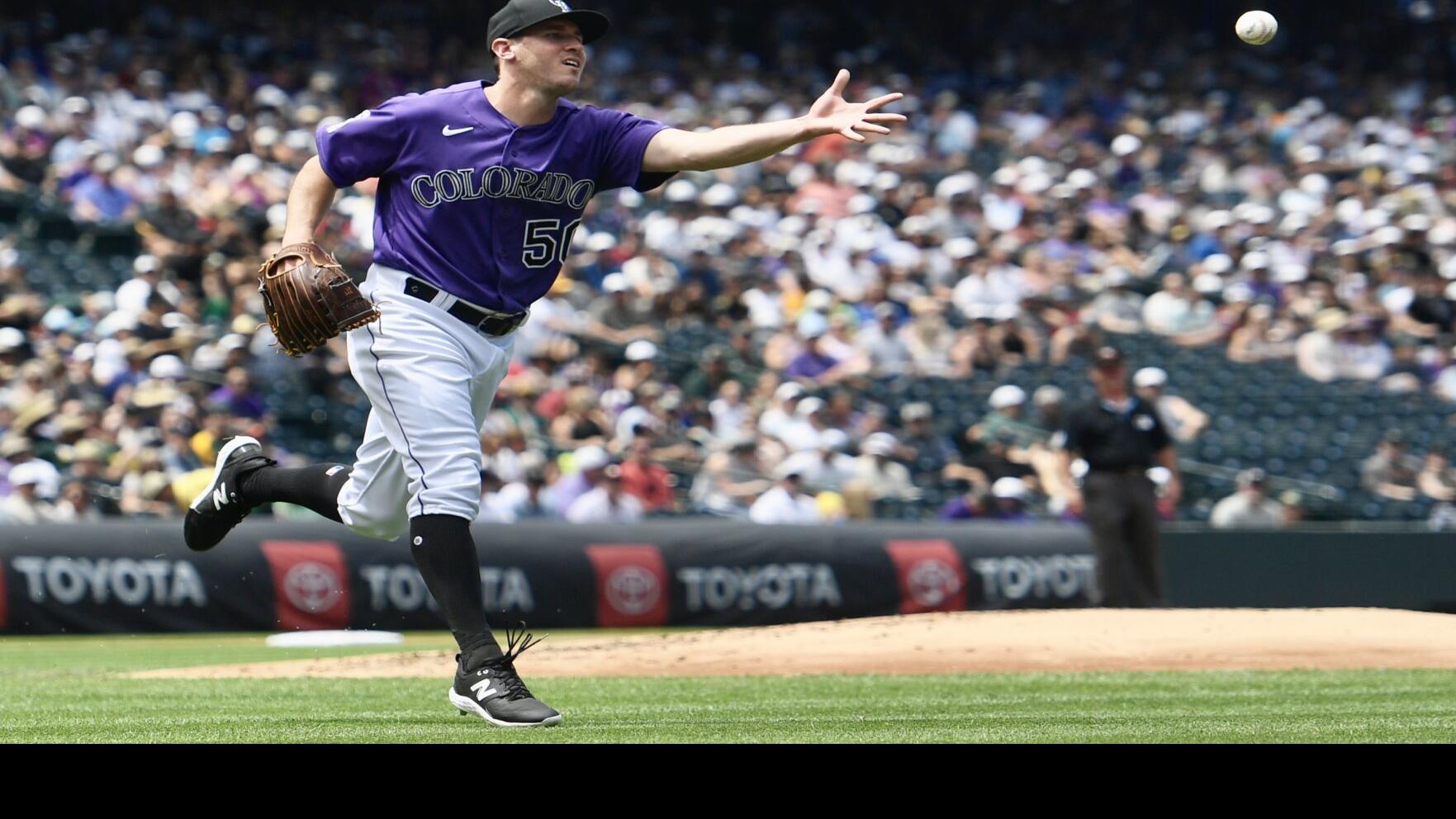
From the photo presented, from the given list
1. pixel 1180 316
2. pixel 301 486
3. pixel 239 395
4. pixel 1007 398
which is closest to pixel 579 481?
pixel 239 395

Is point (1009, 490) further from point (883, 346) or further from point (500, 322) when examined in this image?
point (500, 322)

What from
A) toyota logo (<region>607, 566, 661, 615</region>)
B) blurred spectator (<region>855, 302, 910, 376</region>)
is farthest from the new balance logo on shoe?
blurred spectator (<region>855, 302, 910, 376</region>)

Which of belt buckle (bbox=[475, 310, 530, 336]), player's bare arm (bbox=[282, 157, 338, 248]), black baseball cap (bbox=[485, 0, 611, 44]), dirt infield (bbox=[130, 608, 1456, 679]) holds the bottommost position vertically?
dirt infield (bbox=[130, 608, 1456, 679])

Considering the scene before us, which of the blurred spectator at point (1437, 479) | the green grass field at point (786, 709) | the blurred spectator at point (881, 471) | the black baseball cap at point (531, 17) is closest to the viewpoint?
the green grass field at point (786, 709)

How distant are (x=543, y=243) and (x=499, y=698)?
1308mm

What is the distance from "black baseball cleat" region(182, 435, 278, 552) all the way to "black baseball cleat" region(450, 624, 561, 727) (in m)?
1.57

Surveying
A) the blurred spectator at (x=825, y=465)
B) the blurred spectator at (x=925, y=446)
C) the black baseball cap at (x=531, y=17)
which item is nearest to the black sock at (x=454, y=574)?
the black baseball cap at (x=531, y=17)

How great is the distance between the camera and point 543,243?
5.46 metres

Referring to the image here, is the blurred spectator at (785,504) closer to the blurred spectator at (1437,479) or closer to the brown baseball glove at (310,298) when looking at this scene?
the blurred spectator at (1437,479)

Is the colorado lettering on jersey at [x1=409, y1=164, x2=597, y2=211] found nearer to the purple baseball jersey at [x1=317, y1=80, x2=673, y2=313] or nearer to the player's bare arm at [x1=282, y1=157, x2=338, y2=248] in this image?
the purple baseball jersey at [x1=317, y1=80, x2=673, y2=313]

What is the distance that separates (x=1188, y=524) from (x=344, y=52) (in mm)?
10060

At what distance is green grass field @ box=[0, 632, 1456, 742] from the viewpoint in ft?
15.7

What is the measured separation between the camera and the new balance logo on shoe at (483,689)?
498 centimetres

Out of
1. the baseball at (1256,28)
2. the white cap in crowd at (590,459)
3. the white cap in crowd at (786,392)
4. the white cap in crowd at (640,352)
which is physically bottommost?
the white cap in crowd at (590,459)
